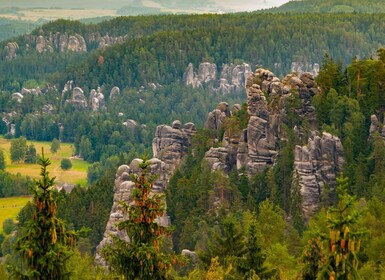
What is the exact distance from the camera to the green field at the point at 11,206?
462ft

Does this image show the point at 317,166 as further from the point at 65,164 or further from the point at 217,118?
the point at 65,164

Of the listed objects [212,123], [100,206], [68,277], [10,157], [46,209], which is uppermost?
[46,209]

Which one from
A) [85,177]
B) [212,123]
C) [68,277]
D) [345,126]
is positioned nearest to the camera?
[68,277]

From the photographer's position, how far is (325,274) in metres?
30.0

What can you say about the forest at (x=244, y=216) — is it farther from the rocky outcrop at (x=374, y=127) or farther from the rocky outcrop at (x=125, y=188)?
the rocky outcrop at (x=125, y=188)

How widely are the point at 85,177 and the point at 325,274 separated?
146 meters

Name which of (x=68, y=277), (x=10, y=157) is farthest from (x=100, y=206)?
(x=10, y=157)

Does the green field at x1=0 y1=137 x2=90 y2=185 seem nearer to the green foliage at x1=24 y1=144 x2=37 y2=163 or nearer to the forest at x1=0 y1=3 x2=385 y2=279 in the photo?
the green foliage at x1=24 y1=144 x2=37 y2=163

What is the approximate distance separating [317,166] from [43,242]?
5635 cm

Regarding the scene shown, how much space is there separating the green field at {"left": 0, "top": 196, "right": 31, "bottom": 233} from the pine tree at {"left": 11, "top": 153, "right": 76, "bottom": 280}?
103445 millimetres

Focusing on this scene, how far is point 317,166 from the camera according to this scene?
86.0 m

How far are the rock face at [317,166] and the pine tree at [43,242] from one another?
55291 millimetres

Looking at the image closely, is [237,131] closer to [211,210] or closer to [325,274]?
[211,210]

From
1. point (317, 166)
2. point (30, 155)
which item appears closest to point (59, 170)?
Answer: point (30, 155)
